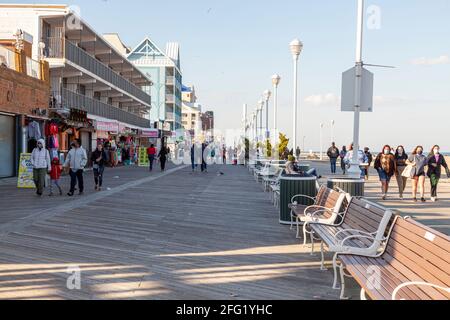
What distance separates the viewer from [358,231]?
259 inches

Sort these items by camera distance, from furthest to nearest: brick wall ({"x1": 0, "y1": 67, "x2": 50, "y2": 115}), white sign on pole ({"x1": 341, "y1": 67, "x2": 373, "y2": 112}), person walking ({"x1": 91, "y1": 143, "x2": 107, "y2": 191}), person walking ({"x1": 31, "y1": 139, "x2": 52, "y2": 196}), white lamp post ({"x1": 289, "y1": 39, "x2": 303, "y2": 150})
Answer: brick wall ({"x1": 0, "y1": 67, "x2": 50, "y2": 115}) → white lamp post ({"x1": 289, "y1": 39, "x2": 303, "y2": 150}) → person walking ({"x1": 91, "y1": 143, "x2": 107, "y2": 191}) → person walking ({"x1": 31, "y1": 139, "x2": 52, "y2": 196}) → white sign on pole ({"x1": 341, "y1": 67, "x2": 373, "y2": 112})

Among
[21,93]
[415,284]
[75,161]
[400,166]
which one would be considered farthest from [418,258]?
[21,93]

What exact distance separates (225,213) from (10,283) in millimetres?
6838

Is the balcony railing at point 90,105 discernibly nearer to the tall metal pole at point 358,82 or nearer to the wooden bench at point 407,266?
the tall metal pole at point 358,82

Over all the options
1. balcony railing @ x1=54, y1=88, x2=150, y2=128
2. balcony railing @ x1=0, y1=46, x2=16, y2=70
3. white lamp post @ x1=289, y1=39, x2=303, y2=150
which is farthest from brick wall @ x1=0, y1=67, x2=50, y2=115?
white lamp post @ x1=289, y1=39, x2=303, y2=150

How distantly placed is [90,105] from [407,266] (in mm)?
32497

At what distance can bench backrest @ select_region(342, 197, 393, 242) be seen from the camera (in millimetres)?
→ 5719

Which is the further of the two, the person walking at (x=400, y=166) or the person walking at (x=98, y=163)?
the person walking at (x=98, y=163)

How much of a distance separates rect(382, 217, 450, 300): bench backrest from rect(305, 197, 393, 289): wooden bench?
0.21m

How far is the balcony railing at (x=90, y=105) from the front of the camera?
30.1 m

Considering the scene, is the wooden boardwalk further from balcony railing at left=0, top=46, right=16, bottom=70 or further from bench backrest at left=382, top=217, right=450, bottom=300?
balcony railing at left=0, top=46, right=16, bottom=70

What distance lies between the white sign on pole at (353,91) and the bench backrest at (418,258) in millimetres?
5412

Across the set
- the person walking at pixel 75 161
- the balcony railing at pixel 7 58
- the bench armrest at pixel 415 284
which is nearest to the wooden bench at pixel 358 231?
the bench armrest at pixel 415 284

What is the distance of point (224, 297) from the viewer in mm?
5359
